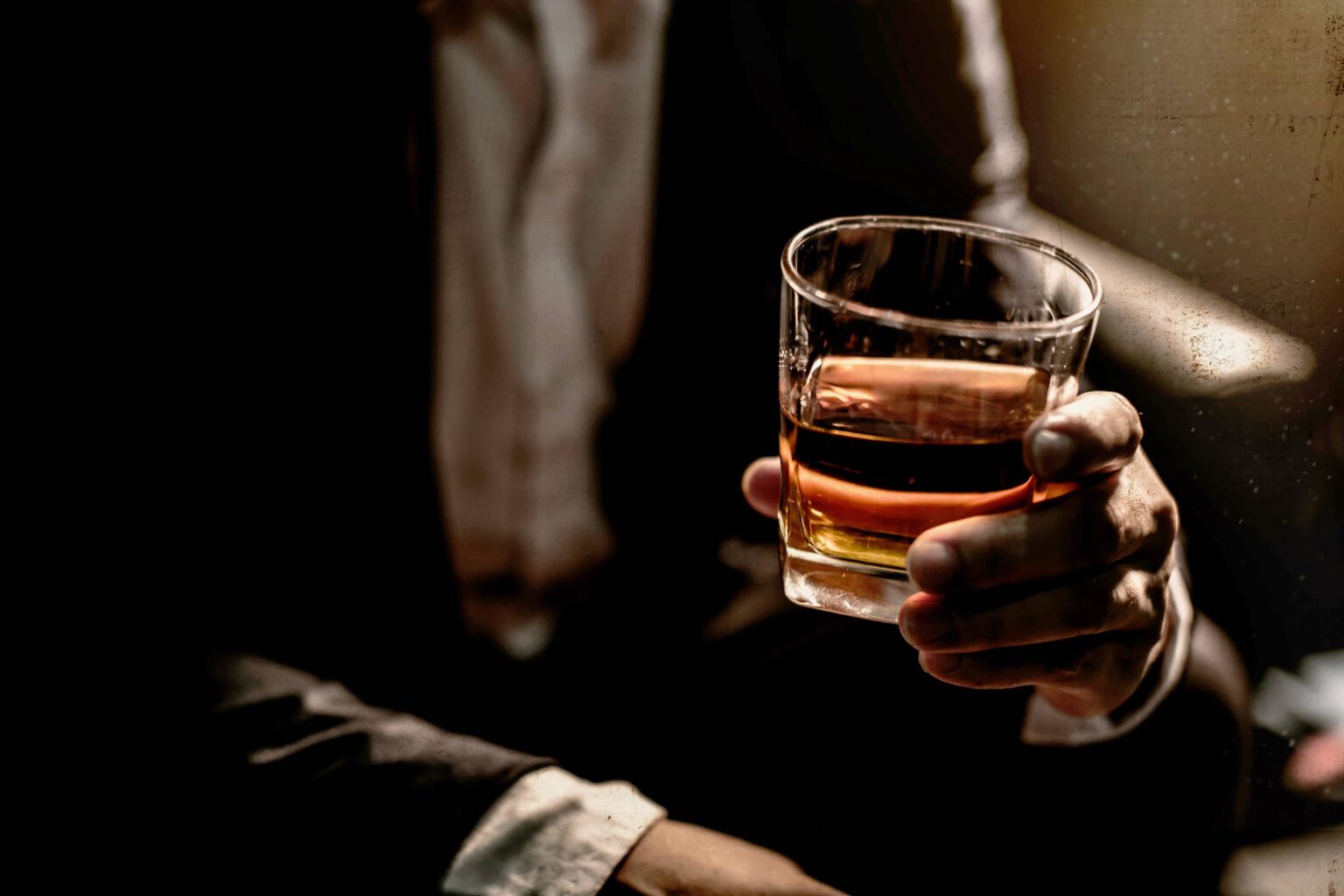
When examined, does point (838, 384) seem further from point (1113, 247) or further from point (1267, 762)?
point (1267, 762)

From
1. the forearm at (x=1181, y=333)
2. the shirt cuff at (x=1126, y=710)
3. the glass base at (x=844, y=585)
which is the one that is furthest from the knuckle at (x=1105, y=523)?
the shirt cuff at (x=1126, y=710)

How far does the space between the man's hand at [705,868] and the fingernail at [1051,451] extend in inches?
13.2

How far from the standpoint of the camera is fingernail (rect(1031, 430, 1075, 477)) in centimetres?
47

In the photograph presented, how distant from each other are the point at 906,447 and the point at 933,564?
0.21 feet

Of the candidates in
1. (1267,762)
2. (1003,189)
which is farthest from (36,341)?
(1267,762)

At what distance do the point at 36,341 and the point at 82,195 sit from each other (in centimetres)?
16

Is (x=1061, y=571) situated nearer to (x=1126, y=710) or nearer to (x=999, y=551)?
(x=999, y=551)

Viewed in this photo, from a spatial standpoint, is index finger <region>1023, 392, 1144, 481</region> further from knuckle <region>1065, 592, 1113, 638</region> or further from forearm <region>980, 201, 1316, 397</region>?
forearm <region>980, 201, 1316, 397</region>

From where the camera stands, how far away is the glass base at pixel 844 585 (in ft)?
1.77

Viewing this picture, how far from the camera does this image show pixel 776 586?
1.15 meters

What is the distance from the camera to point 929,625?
513mm

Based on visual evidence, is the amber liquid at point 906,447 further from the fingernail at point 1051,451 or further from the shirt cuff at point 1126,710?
the shirt cuff at point 1126,710

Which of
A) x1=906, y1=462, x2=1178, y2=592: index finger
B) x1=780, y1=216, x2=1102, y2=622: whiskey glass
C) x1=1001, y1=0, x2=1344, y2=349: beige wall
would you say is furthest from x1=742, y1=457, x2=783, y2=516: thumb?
x1=1001, y1=0, x2=1344, y2=349: beige wall

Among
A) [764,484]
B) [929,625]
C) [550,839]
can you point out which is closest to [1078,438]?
[929,625]
